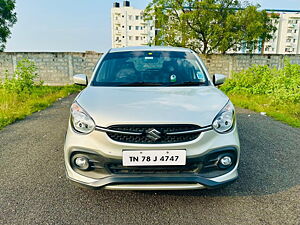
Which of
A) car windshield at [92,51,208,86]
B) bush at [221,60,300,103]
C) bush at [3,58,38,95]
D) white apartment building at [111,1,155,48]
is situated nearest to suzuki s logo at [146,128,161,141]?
car windshield at [92,51,208,86]

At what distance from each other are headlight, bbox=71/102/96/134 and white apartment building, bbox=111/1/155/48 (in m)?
64.9

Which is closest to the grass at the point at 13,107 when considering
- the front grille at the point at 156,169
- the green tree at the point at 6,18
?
the front grille at the point at 156,169

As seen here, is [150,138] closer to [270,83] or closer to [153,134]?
[153,134]

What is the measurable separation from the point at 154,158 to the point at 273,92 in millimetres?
7029

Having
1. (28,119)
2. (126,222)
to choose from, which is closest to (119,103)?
(126,222)

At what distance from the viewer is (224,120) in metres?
2.14

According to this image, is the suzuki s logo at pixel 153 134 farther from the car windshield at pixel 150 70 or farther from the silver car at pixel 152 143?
the car windshield at pixel 150 70

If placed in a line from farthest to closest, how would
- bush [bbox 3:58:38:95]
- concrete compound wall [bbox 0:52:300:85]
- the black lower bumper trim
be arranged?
1. concrete compound wall [bbox 0:52:300:85]
2. bush [bbox 3:58:38:95]
3. the black lower bumper trim

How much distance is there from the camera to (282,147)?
12.6ft

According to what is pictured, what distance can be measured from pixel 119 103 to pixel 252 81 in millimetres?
8970

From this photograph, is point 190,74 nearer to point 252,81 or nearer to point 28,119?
point 28,119

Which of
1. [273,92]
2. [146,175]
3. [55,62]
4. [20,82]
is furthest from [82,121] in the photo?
[55,62]

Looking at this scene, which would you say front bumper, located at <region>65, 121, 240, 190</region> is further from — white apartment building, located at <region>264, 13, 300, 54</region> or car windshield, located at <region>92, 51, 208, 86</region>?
white apartment building, located at <region>264, 13, 300, 54</region>

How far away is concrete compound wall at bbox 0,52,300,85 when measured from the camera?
17.2 meters
